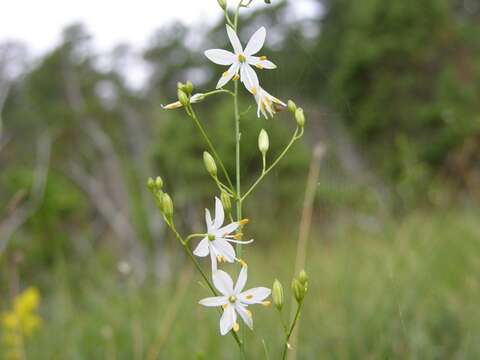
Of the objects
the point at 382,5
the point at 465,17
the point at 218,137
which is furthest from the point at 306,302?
the point at 465,17

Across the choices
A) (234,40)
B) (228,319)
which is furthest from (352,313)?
(234,40)

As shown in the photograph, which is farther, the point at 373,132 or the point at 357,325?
the point at 373,132

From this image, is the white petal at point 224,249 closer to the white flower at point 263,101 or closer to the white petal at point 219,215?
the white petal at point 219,215

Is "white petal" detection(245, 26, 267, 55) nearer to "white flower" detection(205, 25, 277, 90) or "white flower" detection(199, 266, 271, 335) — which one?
"white flower" detection(205, 25, 277, 90)

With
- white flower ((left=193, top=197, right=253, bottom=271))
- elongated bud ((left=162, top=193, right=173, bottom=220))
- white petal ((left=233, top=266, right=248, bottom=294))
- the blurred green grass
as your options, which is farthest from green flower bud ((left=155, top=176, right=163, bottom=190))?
the blurred green grass

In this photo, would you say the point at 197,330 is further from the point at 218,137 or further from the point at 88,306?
the point at 218,137

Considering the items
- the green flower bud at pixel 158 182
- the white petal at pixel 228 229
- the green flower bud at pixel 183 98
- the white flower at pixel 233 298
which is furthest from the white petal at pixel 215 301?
the green flower bud at pixel 183 98
